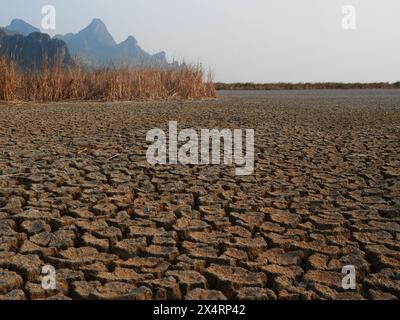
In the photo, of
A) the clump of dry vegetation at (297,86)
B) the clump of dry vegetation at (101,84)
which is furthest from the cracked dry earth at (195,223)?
the clump of dry vegetation at (297,86)

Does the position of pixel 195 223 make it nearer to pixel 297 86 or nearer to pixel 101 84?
pixel 101 84

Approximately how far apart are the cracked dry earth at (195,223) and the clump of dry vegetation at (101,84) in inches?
174

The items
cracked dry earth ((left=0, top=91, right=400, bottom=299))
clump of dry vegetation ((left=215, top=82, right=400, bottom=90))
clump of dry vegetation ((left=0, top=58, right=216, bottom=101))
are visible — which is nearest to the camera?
cracked dry earth ((left=0, top=91, right=400, bottom=299))

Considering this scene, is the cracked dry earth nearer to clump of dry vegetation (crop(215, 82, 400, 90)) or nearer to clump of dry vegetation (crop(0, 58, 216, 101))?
clump of dry vegetation (crop(0, 58, 216, 101))

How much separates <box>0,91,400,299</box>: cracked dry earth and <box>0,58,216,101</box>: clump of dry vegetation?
4.42 m

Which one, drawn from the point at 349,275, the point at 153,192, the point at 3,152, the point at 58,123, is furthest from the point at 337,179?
the point at 58,123

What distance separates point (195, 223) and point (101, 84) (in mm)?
7215

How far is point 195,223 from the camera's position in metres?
1.91

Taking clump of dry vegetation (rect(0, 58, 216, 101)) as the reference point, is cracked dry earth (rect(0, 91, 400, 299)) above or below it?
below

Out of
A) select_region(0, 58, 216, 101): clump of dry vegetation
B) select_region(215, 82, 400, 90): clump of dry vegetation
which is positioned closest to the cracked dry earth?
select_region(0, 58, 216, 101): clump of dry vegetation

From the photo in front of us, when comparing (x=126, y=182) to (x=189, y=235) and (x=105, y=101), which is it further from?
(x=105, y=101)

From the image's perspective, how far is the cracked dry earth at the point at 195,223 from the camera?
4.68 feet

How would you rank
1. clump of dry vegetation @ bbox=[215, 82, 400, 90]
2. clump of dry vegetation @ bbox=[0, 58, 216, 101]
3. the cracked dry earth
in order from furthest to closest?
1. clump of dry vegetation @ bbox=[215, 82, 400, 90]
2. clump of dry vegetation @ bbox=[0, 58, 216, 101]
3. the cracked dry earth

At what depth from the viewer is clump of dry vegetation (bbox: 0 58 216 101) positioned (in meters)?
7.66
